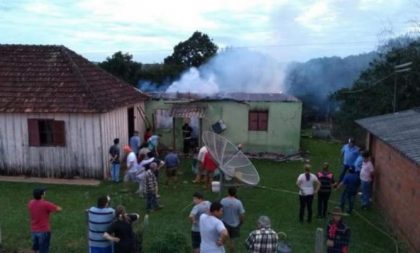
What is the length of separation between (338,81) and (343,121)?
17722 mm

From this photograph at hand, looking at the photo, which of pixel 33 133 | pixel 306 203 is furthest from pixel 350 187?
pixel 33 133

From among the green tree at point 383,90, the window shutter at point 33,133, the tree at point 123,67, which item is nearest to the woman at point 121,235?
the window shutter at point 33,133

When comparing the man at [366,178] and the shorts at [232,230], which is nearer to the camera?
the shorts at [232,230]

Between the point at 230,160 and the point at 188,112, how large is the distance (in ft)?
24.4

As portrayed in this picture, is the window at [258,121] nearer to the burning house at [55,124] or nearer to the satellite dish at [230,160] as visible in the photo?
the burning house at [55,124]

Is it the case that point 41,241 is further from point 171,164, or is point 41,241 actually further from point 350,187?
point 350,187

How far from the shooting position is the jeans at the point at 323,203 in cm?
1228

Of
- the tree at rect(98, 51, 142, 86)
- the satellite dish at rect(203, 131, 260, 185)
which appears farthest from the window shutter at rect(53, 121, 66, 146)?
the tree at rect(98, 51, 142, 86)

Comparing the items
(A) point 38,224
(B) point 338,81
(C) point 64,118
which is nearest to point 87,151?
(C) point 64,118

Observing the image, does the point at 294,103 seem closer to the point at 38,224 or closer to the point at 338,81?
the point at 38,224

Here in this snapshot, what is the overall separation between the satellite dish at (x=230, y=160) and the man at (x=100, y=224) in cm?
483

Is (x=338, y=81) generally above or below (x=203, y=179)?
above

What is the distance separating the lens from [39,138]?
16.8 m

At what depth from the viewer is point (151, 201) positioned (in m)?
12.8
